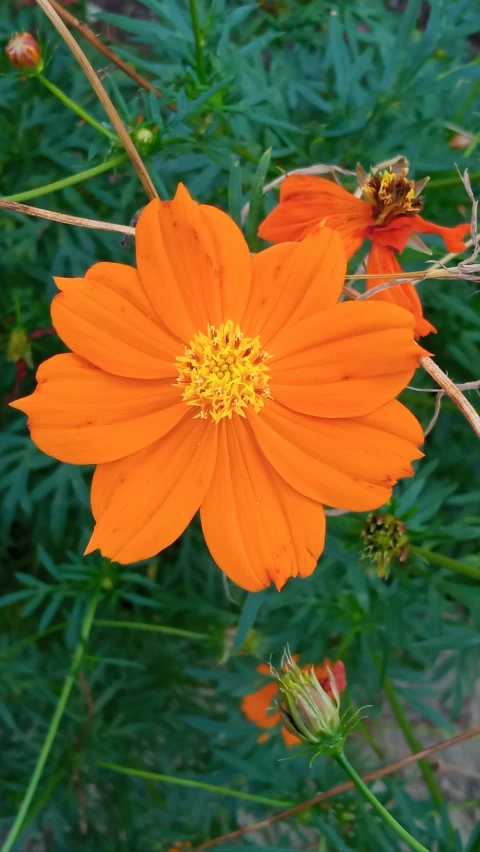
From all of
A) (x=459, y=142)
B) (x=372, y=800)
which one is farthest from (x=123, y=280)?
(x=459, y=142)

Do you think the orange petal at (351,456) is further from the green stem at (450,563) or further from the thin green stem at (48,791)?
the thin green stem at (48,791)

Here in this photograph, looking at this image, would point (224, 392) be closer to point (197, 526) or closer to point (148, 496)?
point (148, 496)

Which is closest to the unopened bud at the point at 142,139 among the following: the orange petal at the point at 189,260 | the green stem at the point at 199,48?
the green stem at the point at 199,48

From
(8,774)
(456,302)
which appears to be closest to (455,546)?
(456,302)

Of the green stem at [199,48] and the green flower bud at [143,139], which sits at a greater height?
the green stem at [199,48]

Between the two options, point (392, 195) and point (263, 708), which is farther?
point (263, 708)

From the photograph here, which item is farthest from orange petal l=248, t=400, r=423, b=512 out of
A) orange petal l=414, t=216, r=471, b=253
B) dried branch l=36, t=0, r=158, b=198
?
dried branch l=36, t=0, r=158, b=198

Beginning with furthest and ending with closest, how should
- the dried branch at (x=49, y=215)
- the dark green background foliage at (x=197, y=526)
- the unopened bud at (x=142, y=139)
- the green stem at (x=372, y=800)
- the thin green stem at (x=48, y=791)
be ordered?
1. the thin green stem at (x=48, y=791)
2. the dark green background foliage at (x=197, y=526)
3. the unopened bud at (x=142, y=139)
4. the dried branch at (x=49, y=215)
5. the green stem at (x=372, y=800)

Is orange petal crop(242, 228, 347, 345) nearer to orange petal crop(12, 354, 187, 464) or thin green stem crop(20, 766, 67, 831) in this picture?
orange petal crop(12, 354, 187, 464)

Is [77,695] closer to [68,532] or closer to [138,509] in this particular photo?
[68,532]
